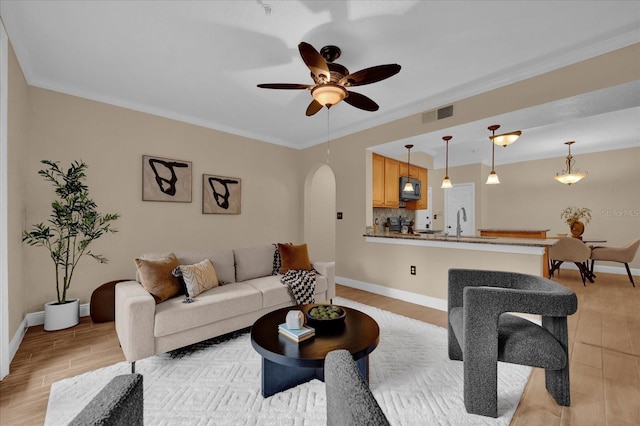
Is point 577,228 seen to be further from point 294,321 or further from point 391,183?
point 294,321

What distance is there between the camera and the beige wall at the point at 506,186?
2554mm

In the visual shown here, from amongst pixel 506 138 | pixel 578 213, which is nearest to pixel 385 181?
pixel 506 138

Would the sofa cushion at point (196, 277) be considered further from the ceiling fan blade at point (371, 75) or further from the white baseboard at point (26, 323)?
the ceiling fan blade at point (371, 75)

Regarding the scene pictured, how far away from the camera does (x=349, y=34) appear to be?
2256mm

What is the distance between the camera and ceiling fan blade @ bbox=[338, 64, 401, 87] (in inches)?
78.1

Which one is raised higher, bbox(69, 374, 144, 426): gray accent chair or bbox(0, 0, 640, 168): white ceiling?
bbox(0, 0, 640, 168): white ceiling

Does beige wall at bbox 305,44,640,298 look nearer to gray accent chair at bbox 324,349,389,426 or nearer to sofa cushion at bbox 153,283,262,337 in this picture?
→ sofa cushion at bbox 153,283,262,337

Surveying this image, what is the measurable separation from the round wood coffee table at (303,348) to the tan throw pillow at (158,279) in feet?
3.19

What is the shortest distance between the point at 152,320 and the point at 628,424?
317 centimetres

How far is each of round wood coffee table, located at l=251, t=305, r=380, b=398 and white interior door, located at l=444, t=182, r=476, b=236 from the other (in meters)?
5.93

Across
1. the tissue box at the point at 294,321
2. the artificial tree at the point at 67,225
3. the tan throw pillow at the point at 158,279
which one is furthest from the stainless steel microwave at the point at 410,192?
the artificial tree at the point at 67,225

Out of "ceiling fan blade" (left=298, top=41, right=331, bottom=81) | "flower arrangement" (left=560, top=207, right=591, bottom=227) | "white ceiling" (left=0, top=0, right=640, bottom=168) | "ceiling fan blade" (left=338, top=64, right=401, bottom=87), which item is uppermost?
"white ceiling" (left=0, top=0, right=640, bottom=168)

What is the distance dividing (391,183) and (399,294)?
204 centimetres

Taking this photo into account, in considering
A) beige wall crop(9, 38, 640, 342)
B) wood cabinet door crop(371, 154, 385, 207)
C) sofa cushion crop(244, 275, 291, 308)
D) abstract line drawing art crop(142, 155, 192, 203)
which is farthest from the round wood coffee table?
wood cabinet door crop(371, 154, 385, 207)
